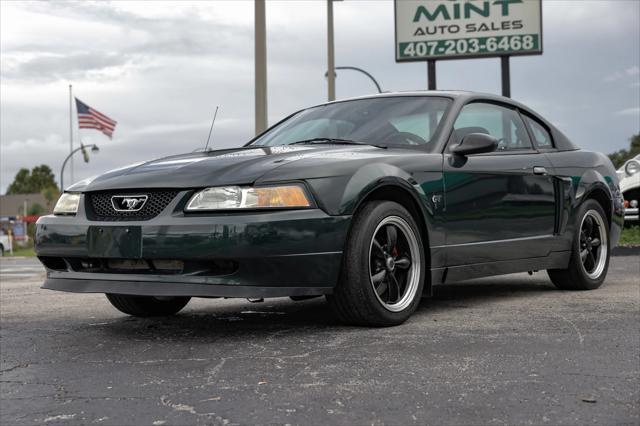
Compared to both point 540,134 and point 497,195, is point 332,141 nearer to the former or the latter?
point 497,195

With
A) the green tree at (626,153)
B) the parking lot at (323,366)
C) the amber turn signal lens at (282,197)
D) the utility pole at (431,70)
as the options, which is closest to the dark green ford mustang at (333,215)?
the amber turn signal lens at (282,197)

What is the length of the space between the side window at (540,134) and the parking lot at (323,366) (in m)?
1.36

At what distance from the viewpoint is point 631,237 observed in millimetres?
12750

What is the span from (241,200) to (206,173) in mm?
279

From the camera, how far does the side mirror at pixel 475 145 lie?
5.45 meters

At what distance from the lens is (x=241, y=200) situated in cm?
443

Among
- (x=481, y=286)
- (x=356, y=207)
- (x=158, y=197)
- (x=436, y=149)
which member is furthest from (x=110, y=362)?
(x=481, y=286)

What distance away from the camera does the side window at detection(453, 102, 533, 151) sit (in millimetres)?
5918

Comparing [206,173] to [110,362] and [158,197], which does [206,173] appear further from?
[110,362]

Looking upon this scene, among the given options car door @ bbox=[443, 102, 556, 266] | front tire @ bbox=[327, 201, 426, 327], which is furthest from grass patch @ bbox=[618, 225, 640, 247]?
front tire @ bbox=[327, 201, 426, 327]

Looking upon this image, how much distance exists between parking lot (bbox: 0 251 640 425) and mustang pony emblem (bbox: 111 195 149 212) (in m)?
0.69

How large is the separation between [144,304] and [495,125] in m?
2.74

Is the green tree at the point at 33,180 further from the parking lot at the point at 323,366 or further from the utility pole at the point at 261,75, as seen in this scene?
the parking lot at the point at 323,366

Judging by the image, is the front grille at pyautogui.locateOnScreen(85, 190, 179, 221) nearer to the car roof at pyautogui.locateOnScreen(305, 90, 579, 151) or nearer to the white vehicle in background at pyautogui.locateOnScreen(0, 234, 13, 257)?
the car roof at pyautogui.locateOnScreen(305, 90, 579, 151)
